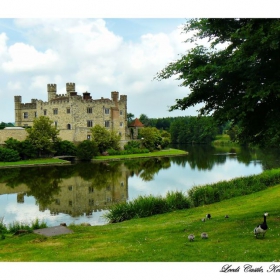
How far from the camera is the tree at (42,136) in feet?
134

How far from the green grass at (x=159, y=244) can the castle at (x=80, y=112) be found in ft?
130

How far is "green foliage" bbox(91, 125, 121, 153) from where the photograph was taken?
1836 inches

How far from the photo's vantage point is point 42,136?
136 feet

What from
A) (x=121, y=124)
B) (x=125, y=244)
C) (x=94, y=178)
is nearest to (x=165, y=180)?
(x=94, y=178)

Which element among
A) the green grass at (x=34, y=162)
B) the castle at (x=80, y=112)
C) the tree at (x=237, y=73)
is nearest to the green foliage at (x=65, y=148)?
the green grass at (x=34, y=162)

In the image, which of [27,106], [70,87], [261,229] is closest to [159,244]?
[261,229]

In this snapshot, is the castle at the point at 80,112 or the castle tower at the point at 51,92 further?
the castle tower at the point at 51,92

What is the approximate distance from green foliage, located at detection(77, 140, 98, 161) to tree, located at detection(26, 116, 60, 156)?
3353 mm

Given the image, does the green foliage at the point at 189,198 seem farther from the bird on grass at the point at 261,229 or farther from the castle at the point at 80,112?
the castle at the point at 80,112

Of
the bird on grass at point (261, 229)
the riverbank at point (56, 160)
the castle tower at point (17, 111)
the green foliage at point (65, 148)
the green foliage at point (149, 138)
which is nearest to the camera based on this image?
the bird on grass at point (261, 229)

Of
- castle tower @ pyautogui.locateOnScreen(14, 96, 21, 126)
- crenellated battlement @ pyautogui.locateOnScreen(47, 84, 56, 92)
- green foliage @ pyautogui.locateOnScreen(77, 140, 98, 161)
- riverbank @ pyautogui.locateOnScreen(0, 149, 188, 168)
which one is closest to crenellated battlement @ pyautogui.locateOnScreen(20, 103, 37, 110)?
castle tower @ pyautogui.locateOnScreen(14, 96, 21, 126)

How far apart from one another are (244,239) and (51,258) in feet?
13.2

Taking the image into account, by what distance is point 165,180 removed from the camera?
25828 mm

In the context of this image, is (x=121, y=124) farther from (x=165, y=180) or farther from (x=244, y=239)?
(x=244, y=239)
